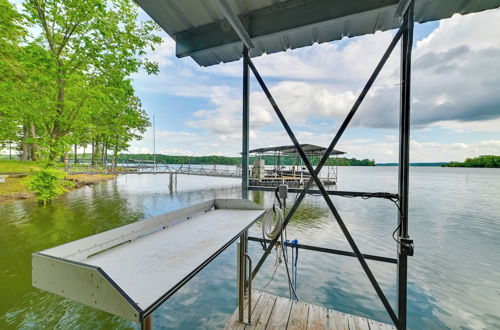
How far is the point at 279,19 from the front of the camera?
198 centimetres

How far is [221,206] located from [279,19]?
215 cm

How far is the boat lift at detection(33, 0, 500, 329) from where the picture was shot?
29.9 inches

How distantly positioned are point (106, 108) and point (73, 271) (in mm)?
8687

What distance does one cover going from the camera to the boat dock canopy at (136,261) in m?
0.67

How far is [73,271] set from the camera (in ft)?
2.38

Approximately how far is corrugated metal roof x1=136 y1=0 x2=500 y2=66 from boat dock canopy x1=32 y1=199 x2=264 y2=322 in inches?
72.7

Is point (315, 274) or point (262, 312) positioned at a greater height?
point (262, 312)

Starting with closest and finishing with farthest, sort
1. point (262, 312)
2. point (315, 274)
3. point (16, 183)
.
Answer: point (262, 312)
point (315, 274)
point (16, 183)

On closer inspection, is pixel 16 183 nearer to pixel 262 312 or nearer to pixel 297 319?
pixel 262 312

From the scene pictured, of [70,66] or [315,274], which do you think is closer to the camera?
[315,274]

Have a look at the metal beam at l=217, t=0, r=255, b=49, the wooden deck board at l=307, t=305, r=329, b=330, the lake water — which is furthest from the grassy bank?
the wooden deck board at l=307, t=305, r=329, b=330

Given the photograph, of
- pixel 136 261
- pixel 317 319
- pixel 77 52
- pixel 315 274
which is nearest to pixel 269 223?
pixel 317 319

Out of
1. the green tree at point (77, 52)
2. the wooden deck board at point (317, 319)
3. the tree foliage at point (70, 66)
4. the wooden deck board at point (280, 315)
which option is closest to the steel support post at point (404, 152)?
the wooden deck board at point (317, 319)

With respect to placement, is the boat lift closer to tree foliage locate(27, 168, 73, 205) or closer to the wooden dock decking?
the wooden dock decking
